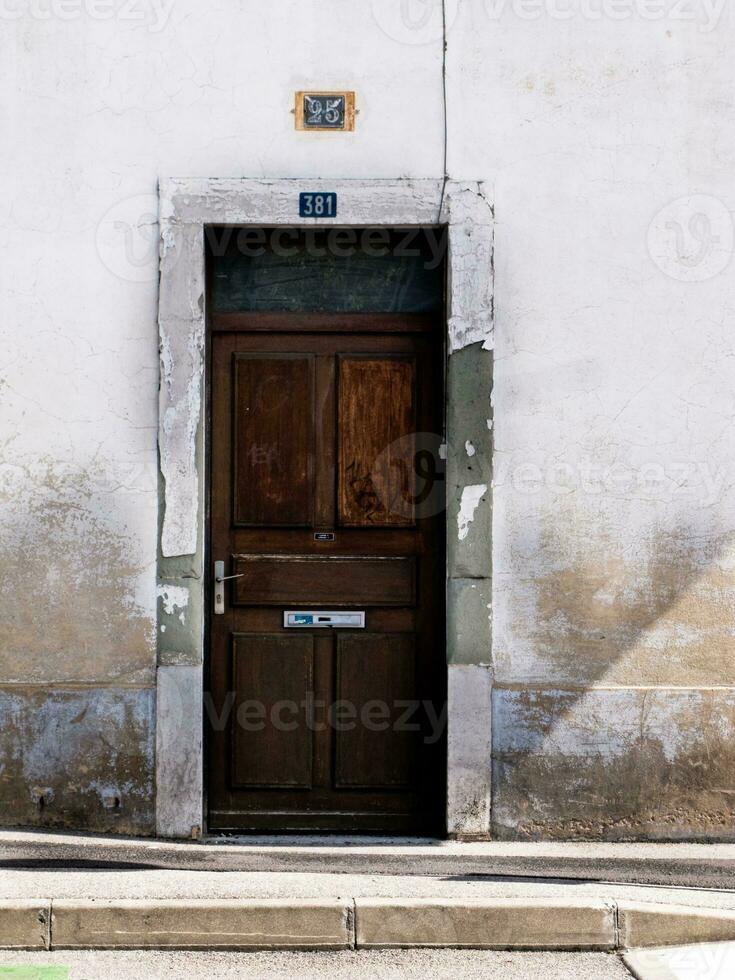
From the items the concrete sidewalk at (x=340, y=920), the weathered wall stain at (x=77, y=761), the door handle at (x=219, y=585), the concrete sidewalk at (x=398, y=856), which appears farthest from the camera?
the door handle at (x=219, y=585)

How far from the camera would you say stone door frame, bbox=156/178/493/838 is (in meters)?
6.11

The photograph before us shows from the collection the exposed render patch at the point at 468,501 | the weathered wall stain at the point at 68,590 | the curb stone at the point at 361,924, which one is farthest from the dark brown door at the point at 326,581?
A: the curb stone at the point at 361,924

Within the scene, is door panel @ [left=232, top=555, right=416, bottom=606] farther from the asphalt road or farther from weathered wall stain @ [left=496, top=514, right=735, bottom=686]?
the asphalt road

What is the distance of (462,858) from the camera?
5715 mm

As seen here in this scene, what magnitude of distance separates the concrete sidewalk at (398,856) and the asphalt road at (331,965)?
0.62 meters

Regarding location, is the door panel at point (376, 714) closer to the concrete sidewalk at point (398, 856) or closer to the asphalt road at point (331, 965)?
the concrete sidewalk at point (398, 856)

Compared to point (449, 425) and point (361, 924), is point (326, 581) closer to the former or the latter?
point (449, 425)

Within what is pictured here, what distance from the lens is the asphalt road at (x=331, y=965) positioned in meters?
4.54

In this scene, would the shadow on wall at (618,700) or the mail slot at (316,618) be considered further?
the mail slot at (316,618)

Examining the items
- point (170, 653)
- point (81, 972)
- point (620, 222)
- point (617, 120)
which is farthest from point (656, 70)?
point (81, 972)

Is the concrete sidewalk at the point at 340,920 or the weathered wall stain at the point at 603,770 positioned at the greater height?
the weathered wall stain at the point at 603,770

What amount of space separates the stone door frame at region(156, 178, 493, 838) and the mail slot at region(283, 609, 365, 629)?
→ 0.46 metres

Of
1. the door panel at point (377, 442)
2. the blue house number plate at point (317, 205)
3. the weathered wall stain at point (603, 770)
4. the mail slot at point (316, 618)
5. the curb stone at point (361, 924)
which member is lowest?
the curb stone at point (361, 924)

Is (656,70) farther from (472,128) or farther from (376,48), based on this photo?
(376,48)
